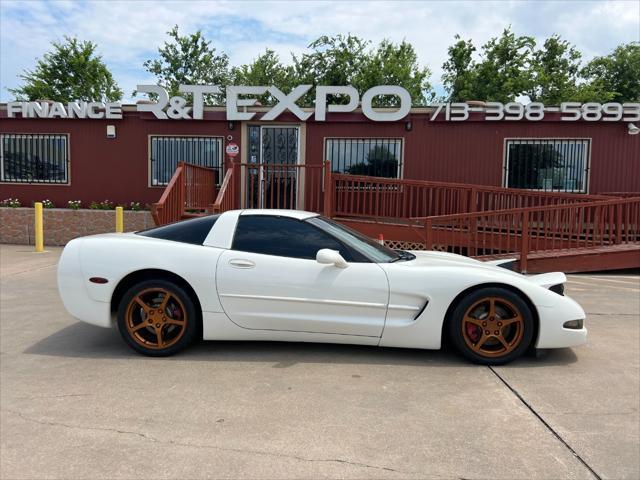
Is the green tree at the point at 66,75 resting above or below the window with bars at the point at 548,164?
above

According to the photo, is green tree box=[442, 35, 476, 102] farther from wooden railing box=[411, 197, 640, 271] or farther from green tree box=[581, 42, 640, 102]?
wooden railing box=[411, 197, 640, 271]

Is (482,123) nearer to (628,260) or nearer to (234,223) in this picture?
(628,260)

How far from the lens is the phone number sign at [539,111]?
38.2 ft

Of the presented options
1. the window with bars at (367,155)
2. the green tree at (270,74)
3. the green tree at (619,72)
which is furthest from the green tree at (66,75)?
the green tree at (619,72)

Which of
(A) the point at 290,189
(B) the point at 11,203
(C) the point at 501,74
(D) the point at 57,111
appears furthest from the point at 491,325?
(C) the point at 501,74

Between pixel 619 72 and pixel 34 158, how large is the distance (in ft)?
131

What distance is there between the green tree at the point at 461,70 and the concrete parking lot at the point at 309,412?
28.8m

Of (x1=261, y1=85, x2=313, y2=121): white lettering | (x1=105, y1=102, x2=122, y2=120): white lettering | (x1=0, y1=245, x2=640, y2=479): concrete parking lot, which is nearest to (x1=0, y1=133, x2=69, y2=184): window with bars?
(x1=105, y1=102, x2=122, y2=120): white lettering

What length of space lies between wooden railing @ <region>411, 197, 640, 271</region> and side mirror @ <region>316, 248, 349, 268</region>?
17.7 ft

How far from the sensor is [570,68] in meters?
34.1

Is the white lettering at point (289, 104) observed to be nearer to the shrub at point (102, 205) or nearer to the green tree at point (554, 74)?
the shrub at point (102, 205)

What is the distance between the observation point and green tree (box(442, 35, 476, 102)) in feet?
102

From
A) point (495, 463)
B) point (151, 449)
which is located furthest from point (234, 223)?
point (495, 463)

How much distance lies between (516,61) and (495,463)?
32044 mm
